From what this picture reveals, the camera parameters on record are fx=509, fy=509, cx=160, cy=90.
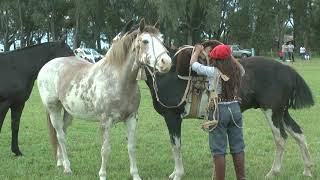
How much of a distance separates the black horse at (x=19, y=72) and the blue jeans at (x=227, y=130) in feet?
12.9

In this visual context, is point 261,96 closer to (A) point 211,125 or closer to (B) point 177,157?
(B) point 177,157

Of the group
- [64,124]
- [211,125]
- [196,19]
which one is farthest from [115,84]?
[196,19]

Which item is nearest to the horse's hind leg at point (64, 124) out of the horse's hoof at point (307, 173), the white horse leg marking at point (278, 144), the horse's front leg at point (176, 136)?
the horse's front leg at point (176, 136)

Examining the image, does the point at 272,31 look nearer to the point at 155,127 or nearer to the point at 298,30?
the point at 298,30

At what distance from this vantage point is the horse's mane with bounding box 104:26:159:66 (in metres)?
→ 6.38

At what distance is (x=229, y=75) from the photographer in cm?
561

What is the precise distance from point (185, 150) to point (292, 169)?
6.90 ft

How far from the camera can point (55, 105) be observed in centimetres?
761

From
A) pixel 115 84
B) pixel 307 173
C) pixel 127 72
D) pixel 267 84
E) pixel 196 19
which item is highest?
pixel 196 19

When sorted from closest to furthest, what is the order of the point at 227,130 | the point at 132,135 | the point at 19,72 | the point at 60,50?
the point at 227,130, the point at 132,135, the point at 19,72, the point at 60,50

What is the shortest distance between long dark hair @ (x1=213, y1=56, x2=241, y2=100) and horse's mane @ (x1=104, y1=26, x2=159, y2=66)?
→ 1.03 m

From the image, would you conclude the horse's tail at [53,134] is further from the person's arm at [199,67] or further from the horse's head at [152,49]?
the person's arm at [199,67]

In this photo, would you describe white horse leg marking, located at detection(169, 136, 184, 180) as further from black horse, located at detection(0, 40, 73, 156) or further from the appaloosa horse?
black horse, located at detection(0, 40, 73, 156)

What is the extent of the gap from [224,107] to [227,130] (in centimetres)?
31
